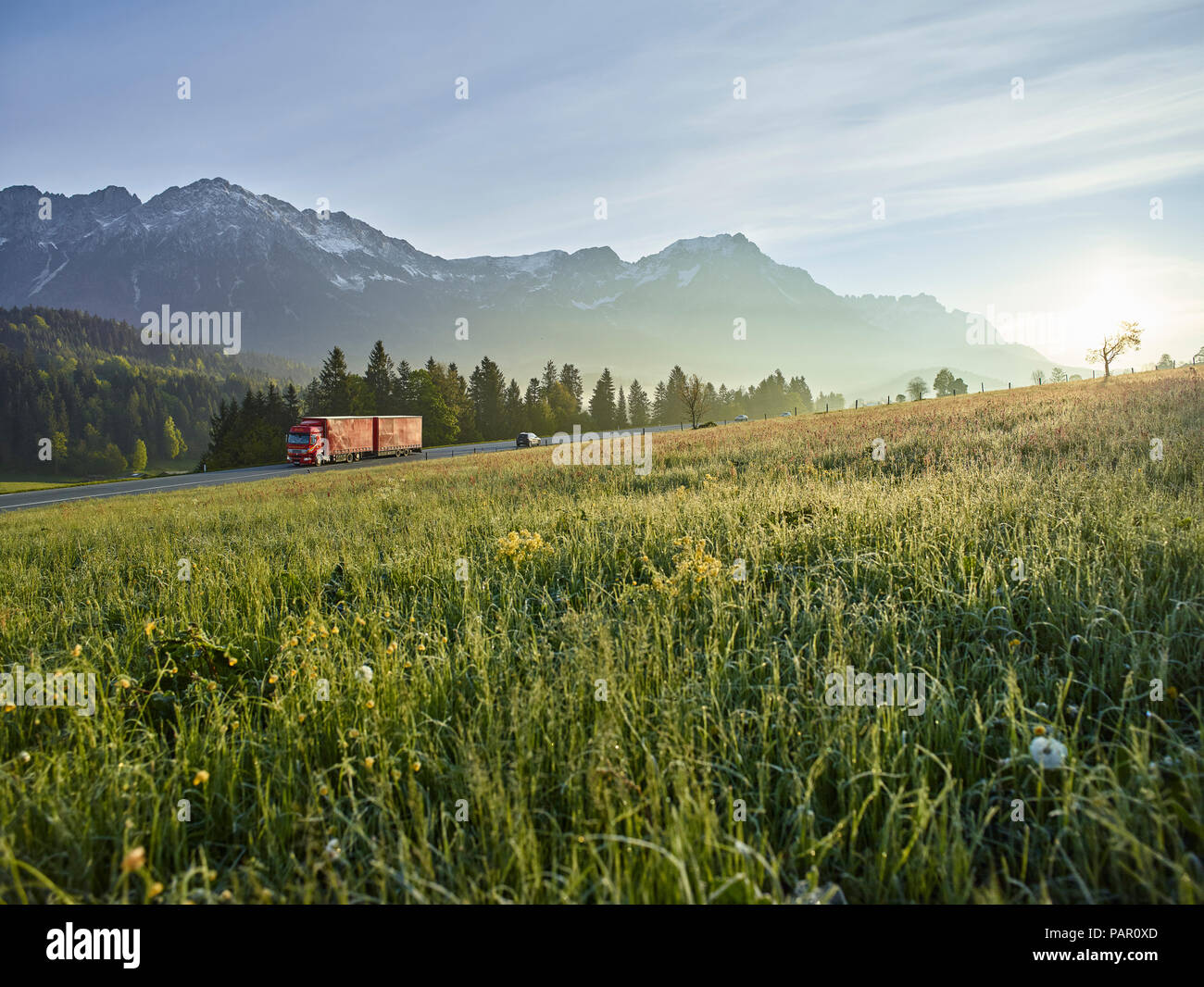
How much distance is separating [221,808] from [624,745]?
1.91 meters

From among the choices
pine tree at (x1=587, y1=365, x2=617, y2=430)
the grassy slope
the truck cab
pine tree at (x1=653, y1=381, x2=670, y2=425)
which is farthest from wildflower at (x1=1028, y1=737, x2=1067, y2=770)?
pine tree at (x1=653, y1=381, x2=670, y2=425)

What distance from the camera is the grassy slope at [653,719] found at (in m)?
2.13

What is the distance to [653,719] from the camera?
10.00 ft

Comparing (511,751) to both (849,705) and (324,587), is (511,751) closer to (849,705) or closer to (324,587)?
(849,705)

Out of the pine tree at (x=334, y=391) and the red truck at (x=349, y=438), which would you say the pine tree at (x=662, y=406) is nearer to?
the pine tree at (x=334, y=391)

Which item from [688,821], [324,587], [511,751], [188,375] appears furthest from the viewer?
[188,375]

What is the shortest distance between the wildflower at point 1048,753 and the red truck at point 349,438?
167 ft

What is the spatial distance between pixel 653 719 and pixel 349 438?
5237 cm

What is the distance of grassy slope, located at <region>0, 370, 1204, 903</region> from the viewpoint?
2131 millimetres

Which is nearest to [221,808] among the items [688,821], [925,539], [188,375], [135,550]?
[688,821]

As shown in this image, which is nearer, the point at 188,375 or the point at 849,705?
the point at 849,705
